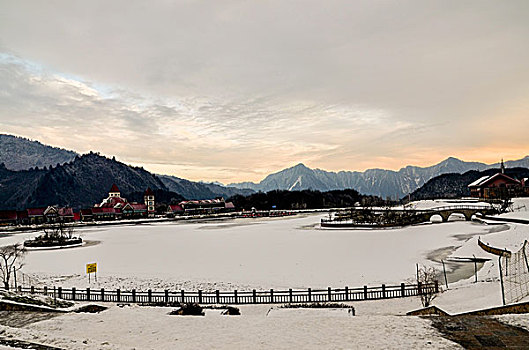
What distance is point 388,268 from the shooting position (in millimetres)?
30250

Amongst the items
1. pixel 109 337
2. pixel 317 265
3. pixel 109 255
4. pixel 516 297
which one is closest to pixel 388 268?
pixel 317 265

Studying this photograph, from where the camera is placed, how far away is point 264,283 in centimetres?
2569

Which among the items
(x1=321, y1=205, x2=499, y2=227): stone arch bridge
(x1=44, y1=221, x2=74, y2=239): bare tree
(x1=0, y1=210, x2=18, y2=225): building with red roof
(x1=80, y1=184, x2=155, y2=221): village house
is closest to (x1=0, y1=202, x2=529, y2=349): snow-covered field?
(x1=44, y1=221, x2=74, y2=239): bare tree

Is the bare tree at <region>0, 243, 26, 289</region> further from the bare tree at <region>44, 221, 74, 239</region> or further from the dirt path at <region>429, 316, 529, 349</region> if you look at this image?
the dirt path at <region>429, 316, 529, 349</region>

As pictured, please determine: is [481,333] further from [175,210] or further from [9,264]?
[175,210]

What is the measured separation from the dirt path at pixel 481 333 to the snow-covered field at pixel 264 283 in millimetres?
451

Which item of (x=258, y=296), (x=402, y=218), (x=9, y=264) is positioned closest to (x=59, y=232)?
(x=9, y=264)

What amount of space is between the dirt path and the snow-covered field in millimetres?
451

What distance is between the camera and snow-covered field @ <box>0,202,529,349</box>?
1081cm

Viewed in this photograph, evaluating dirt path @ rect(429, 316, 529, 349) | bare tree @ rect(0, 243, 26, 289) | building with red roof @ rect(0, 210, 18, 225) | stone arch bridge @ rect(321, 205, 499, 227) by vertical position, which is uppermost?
building with red roof @ rect(0, 210, 18, 225)

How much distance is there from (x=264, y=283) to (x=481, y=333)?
16746 mm

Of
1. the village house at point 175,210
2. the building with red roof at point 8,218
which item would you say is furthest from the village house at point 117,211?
the building with red roof at point 8,218

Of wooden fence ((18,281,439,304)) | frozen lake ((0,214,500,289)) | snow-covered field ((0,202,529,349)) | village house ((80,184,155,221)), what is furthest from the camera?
village house ((80,184,155,221))

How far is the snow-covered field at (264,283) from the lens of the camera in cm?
1081
